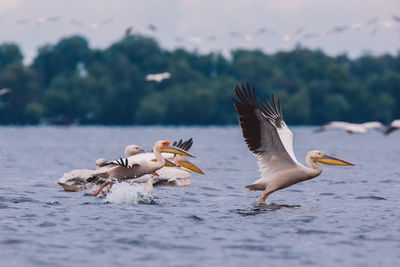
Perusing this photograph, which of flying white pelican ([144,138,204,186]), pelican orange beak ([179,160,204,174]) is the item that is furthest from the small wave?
flying white pelican ([144,138,204,186])

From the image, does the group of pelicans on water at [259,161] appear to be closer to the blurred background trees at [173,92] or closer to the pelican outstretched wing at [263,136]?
the pelican outstretched wing at [263,136]

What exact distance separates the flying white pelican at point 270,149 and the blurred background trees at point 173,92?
6960 cm

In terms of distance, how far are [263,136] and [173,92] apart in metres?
74.1

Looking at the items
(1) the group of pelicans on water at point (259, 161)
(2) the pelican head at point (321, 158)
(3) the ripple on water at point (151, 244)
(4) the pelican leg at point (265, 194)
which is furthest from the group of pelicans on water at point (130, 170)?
(3) the ripple on water at point (151, 244)

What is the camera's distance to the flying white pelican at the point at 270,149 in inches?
441

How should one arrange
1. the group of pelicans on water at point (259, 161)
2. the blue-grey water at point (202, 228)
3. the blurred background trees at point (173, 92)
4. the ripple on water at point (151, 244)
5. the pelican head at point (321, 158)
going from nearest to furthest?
the blue-grey water at point (202, 228) → the ripple on water at point (151, 244) → the group of pelicans on water at point (259, 161) → the pelican head at point (321, 158) → the blurred background trees at point (173, 92)

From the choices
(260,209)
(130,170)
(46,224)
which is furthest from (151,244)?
(130,170)

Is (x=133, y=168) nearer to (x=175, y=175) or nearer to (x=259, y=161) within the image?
(x=259, y=161)

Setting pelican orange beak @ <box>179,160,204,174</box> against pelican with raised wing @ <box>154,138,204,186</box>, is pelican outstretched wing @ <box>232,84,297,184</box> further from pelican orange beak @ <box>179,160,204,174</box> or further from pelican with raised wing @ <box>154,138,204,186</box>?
pelican with raised wing @ <box>154,138,204,186</box>

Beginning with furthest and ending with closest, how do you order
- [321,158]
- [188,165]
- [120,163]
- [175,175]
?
[175,175]
[188,165]
[321,158]
[120,163]

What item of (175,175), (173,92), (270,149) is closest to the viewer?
(270,149)

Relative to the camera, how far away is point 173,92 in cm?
8531

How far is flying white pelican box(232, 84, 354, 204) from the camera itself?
36.8 feet

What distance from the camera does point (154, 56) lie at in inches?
3819
